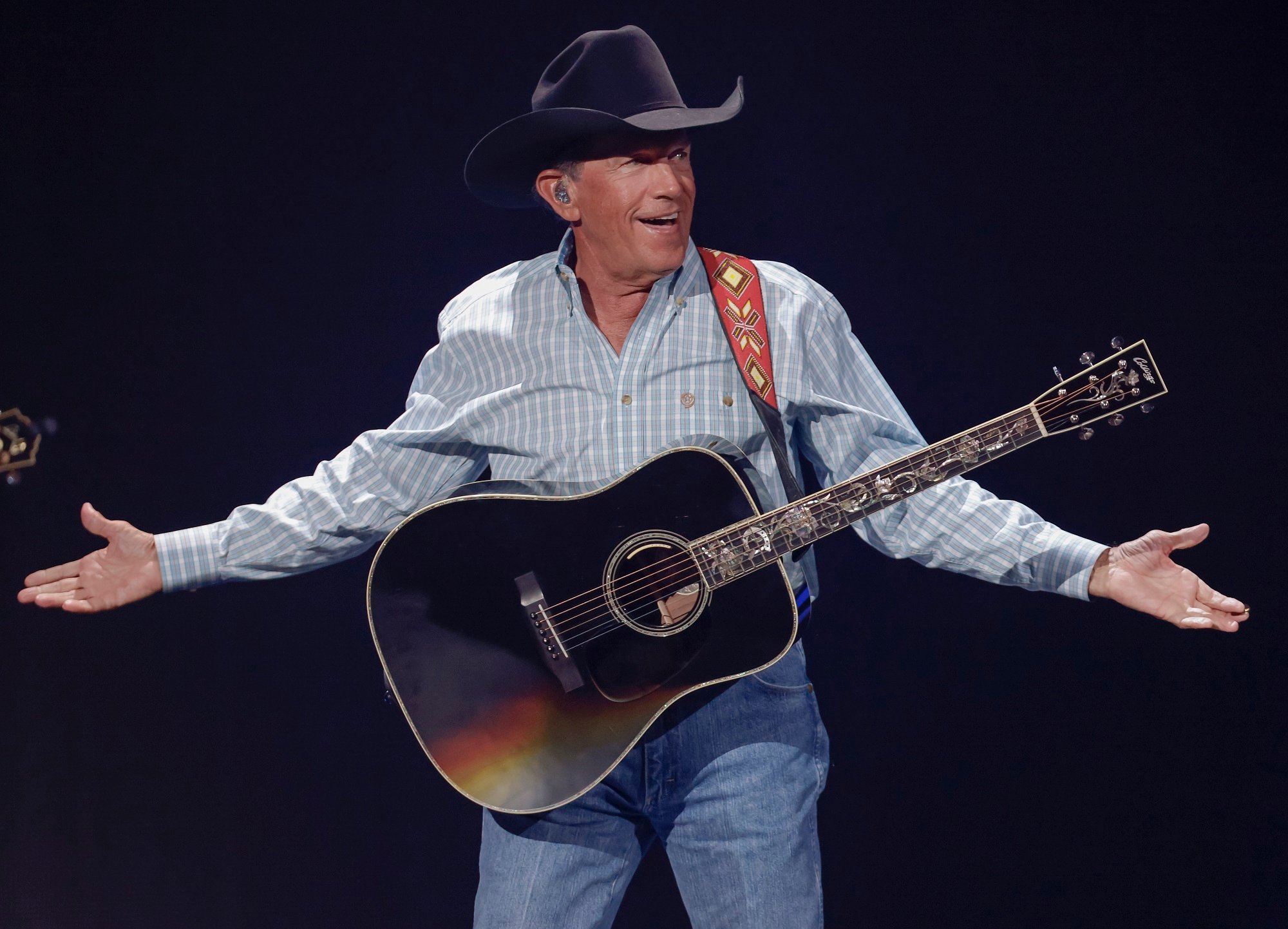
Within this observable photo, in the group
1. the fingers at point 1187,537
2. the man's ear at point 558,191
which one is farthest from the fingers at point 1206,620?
the man's ear at point 558,191

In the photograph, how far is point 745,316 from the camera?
2500mm

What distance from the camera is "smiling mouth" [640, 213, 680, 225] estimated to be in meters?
2.47

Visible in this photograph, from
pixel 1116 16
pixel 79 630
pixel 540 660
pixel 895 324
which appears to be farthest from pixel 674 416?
pixel 79 630

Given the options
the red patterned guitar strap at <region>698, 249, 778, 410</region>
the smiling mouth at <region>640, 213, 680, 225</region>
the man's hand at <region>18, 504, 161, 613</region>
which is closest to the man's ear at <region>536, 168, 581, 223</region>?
the smiling mouth at <region>640, 213, 680, 225</region>

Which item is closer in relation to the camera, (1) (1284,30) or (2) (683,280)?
(2) (683,280)

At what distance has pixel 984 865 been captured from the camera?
11.4ft

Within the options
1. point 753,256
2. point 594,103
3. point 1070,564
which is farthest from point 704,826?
point 753,256

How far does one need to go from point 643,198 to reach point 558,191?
0.25 meters

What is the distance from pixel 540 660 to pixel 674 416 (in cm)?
58

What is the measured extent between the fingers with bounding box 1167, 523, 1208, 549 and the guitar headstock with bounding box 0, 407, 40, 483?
7.01ft

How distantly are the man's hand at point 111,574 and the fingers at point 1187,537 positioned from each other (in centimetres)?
203

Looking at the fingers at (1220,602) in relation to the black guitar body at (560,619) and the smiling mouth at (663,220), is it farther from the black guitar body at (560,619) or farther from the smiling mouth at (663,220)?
the smiling mouth at (663,220)

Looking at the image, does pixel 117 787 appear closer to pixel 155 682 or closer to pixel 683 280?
pixel 155 682

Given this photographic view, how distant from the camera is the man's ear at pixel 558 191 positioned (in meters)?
2.59
